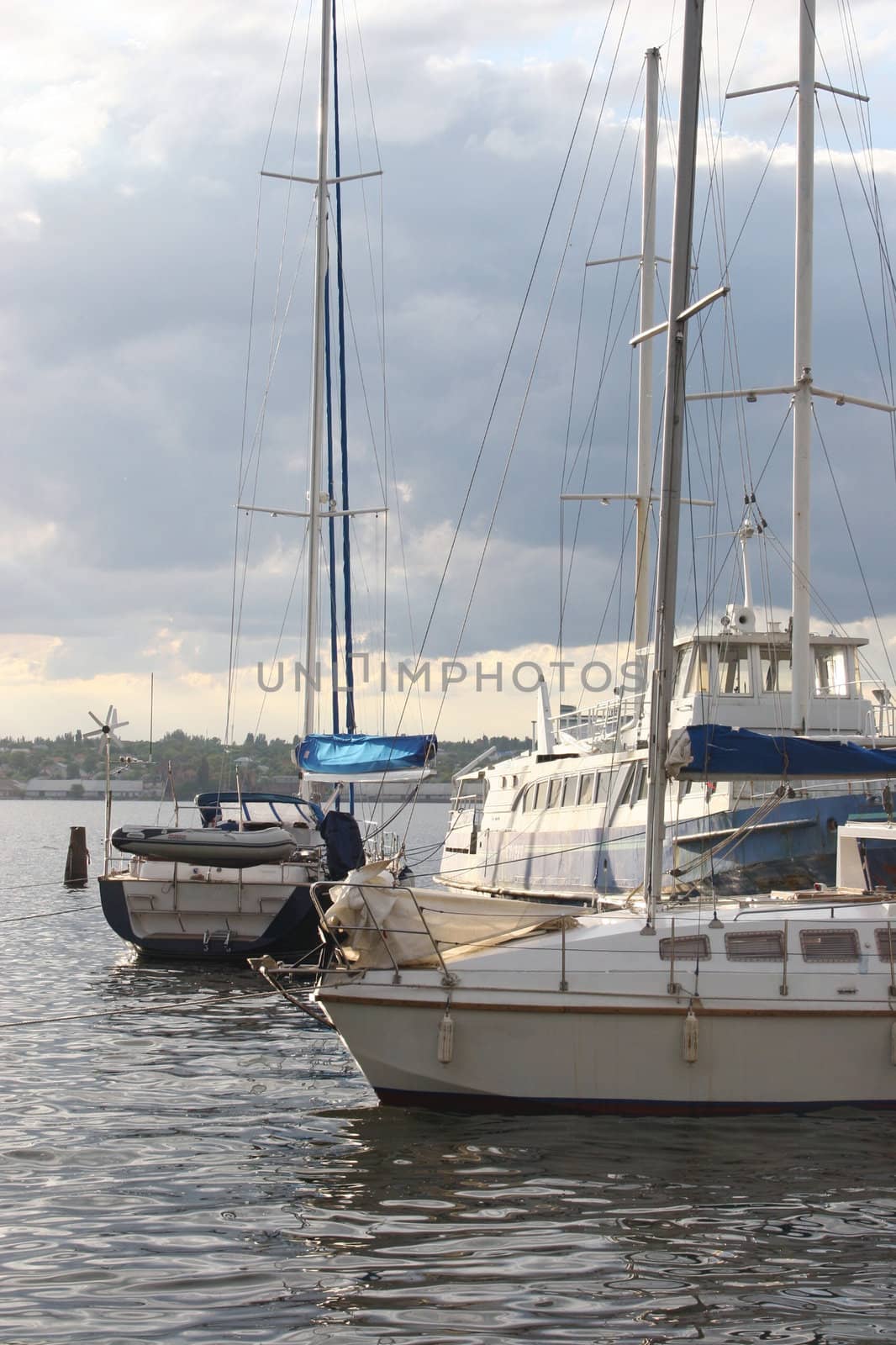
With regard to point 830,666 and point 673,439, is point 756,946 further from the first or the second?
point 830,666

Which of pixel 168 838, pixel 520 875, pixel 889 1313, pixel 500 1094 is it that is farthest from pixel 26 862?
pixel 889 1313

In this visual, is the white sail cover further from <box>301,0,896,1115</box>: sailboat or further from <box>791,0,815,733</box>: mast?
<box>791,0,815,733</box>: mast

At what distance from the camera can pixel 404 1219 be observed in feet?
36.3

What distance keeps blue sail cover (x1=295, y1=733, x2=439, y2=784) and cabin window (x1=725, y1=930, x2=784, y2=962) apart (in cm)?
1316

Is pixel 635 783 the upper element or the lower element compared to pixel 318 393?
lower

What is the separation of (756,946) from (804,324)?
1748 centimetres

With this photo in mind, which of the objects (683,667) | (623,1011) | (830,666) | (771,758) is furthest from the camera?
(830,666)

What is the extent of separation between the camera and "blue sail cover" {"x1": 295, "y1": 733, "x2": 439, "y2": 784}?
2730cm

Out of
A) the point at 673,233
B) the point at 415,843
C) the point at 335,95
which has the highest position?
the point at 335,95

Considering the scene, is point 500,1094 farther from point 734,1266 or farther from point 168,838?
point 168,838

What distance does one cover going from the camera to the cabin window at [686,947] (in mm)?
13906

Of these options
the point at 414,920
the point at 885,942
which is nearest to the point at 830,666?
the point at 885,942

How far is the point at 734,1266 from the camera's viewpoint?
10141 mm

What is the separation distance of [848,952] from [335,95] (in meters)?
31.0
